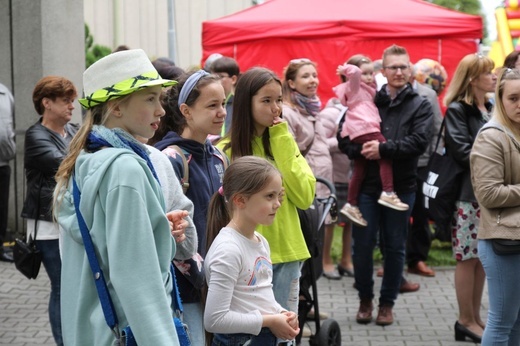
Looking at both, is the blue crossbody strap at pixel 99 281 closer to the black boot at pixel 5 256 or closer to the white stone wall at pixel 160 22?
the black boot at pixel 5 256

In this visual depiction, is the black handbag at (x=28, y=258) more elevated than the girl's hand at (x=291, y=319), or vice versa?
the girl's hand at (x=291, y=319)

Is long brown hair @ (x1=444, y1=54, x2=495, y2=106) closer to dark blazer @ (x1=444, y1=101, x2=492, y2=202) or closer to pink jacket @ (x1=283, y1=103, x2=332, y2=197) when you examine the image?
dark blazer @ (x1=444, y1=101, x2=492, y2=202)

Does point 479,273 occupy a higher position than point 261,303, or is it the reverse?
point 261,303

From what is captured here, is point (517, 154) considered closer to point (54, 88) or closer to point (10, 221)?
point (54, 88)

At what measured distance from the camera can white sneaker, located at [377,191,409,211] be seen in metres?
7.34

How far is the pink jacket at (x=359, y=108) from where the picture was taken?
7.52m

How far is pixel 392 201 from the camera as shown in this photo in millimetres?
7340

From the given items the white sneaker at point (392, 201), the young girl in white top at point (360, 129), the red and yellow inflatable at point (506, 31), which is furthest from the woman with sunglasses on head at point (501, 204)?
the red and yellow inflatable at point (506, 31)

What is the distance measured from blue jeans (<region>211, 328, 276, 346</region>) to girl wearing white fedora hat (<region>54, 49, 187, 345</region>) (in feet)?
3.50

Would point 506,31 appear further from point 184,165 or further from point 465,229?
point 184,165

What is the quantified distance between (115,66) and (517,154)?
9.90 ft

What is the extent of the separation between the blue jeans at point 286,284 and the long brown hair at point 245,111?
67 centimetres

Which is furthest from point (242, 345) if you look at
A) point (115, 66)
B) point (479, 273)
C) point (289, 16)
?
point (289, 16)

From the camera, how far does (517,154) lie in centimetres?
552
